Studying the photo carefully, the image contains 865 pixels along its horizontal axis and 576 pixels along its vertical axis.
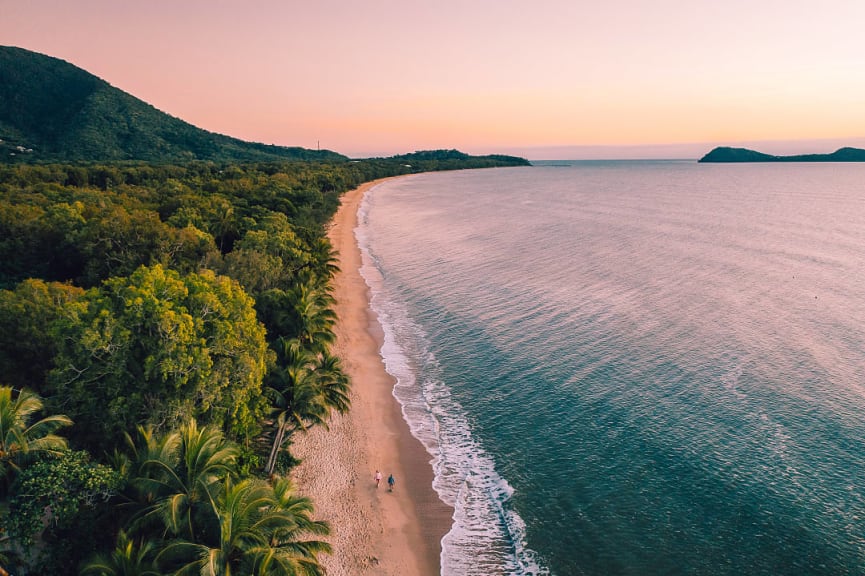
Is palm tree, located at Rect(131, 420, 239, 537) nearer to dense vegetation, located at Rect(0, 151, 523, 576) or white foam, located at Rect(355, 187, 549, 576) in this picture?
dense vegetation, located at Rect(0, 151, 523, 576)

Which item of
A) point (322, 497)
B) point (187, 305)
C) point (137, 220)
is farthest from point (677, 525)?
point (137, 220)

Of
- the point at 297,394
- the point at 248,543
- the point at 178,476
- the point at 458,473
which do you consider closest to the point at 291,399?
the point at 297,394

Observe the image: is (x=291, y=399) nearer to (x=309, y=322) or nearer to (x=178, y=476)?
(x=309, y=322)

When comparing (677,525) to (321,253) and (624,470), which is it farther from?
(321,253)

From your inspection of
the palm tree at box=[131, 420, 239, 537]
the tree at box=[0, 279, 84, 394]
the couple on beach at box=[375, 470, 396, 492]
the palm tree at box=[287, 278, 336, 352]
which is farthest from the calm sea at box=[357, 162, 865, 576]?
the tree at box=[0, 279, 84, 394]

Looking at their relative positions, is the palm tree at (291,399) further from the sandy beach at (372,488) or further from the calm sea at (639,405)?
the calm sea at (639,405)

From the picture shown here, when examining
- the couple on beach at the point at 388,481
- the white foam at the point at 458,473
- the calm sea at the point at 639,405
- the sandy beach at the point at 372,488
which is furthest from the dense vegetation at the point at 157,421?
the calm sea at the point at 639,405
